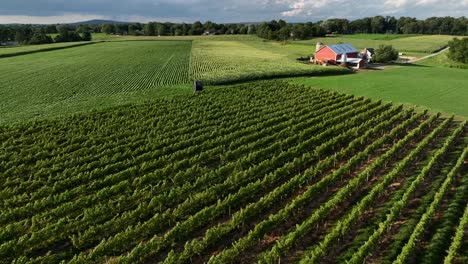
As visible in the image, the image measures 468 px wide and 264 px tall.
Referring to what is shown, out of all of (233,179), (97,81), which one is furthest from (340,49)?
(233,179)

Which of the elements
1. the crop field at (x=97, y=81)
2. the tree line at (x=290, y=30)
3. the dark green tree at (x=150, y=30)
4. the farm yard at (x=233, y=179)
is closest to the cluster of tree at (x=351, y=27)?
the tree line at (x=290, y=30)

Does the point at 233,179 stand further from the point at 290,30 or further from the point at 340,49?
the point at 290,30

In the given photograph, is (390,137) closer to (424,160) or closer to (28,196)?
(424,160)

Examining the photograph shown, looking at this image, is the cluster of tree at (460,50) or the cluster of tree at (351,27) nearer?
the cluster of tree at (460,50)

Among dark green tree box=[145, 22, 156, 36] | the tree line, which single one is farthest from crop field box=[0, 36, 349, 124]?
dark green tree box=[145, 22, 156, 36]

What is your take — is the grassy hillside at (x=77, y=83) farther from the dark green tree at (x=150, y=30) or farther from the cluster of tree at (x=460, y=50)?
the dark green tree at (x=150, y=30)
